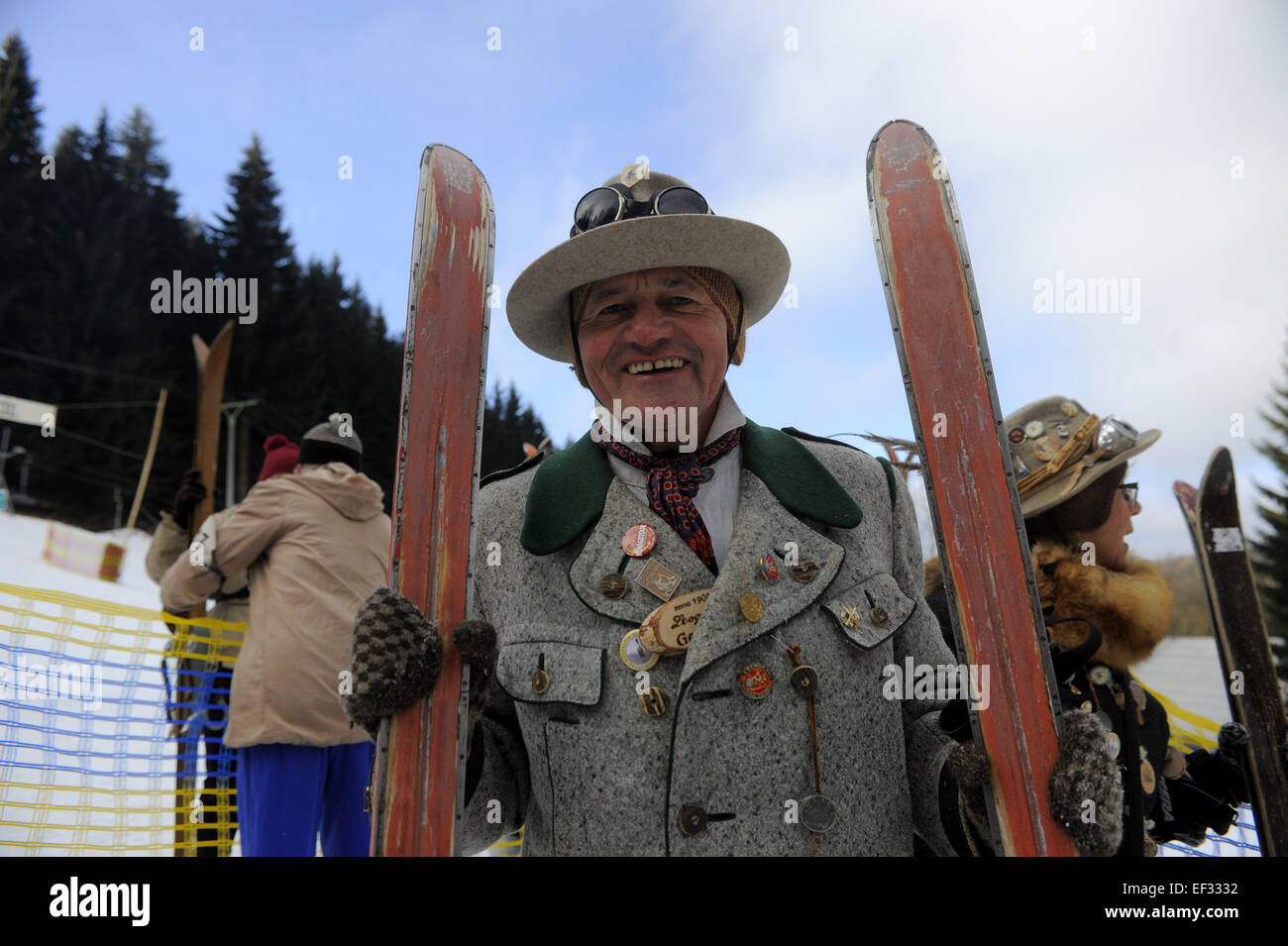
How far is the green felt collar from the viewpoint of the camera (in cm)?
168

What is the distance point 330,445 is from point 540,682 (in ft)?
8.37

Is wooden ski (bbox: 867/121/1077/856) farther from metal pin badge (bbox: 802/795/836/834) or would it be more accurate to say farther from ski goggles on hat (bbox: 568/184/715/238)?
ski goggles on hat (bbox: 568/184/715/238)

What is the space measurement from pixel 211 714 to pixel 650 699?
3.99m

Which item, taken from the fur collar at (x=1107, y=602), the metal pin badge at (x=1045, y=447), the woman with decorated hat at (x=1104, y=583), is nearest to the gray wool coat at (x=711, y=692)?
the woman with decorated hat at (x=1104, y=583)

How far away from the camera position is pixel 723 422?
1.81m

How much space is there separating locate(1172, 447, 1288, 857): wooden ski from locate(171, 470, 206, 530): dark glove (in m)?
5.00

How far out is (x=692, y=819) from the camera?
4.75ft

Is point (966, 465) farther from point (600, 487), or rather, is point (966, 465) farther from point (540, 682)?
point (540, 682)

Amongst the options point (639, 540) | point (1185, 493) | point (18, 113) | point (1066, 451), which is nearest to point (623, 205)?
point (639, 540)

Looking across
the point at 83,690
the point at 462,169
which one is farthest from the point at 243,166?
the point at 462,169

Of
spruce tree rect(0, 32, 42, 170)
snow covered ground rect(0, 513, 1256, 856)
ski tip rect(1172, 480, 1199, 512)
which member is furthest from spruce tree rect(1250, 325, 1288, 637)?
spruce tree rect(0, 32, 42, 170)

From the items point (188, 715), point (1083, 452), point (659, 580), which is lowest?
point (188, 715)

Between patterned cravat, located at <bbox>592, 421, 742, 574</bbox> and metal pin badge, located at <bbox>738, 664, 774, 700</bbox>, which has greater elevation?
patterned cravat, located at <bbox>592, 421, 742, 574</bbox>
